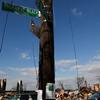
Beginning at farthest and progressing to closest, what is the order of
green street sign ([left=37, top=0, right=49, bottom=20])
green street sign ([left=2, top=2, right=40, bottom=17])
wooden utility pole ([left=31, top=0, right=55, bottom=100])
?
green street sign ([left=37, top=0, right=49, bottom=20]) < wooden utility pole ([left=31, top=0, right=55, bottom=100]) < green street sign ([left=2, top=2, right=40, bottom=17])

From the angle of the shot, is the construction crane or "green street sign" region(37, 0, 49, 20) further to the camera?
"green street sign" region(37, 0, 49, 20)

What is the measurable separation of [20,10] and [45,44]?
1.10 m

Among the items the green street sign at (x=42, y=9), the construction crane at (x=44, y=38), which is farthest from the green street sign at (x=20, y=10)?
the green street sign at (x=42, y=9)

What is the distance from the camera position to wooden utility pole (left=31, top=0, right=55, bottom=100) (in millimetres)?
6438

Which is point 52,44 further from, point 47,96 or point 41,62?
point 47,96

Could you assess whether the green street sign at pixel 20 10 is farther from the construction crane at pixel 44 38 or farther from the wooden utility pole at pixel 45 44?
the wooden utility pole at pixel 45 44

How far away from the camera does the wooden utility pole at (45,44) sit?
6.44m

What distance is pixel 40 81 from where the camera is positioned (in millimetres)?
6516

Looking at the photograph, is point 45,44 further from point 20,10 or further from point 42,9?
point 20,10

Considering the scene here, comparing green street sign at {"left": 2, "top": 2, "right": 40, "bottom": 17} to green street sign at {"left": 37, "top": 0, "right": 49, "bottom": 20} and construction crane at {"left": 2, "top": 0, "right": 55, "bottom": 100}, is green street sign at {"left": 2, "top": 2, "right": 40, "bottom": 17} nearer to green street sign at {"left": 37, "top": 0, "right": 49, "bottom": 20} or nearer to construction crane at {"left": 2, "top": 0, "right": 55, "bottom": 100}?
construction crane at {"left": 2, "top": 0, "right": 55, "bottom": 100}

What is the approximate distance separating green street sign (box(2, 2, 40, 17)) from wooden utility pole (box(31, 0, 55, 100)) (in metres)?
0.17

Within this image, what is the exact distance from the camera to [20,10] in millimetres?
6445

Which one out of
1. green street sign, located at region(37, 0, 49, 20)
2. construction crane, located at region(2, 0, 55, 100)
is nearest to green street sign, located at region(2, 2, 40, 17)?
construction crane, located at region(2, 0, 55, 100)

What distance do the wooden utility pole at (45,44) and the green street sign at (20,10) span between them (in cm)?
17
